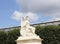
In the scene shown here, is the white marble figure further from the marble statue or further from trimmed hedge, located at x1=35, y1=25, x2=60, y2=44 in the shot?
trimmed hedge, located at x1=35, y1=25, x2=60, y2=44

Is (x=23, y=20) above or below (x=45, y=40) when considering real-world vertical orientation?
above

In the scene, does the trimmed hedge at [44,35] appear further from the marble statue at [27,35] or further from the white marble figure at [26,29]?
the white marble figure at [26,29]

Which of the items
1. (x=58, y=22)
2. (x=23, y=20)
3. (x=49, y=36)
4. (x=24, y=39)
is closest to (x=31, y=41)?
(x=24, y=39)

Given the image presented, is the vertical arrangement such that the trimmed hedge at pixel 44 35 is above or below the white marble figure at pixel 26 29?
→ below

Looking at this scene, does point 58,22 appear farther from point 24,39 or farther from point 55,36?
point 24,39

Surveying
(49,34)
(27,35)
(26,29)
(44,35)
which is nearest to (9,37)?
(44,35)

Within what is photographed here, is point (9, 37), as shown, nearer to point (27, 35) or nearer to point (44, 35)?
point (44, 35)

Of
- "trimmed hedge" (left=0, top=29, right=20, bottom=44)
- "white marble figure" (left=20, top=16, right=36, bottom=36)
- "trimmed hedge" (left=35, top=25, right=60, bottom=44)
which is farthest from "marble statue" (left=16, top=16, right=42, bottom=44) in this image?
"trimmed hedge" (left=0, top=29, right=20, bottom=44)

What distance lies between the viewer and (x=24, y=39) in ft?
86.4

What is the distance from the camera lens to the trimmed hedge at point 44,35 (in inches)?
1273

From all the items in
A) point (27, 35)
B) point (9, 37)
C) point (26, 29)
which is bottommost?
point (9, 37)

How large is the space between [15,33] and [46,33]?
3.83 meters

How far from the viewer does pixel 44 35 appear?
3256 cm

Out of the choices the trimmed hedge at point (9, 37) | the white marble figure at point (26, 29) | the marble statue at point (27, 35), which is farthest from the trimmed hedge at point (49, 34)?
the white marble figure at point (26, 29)
